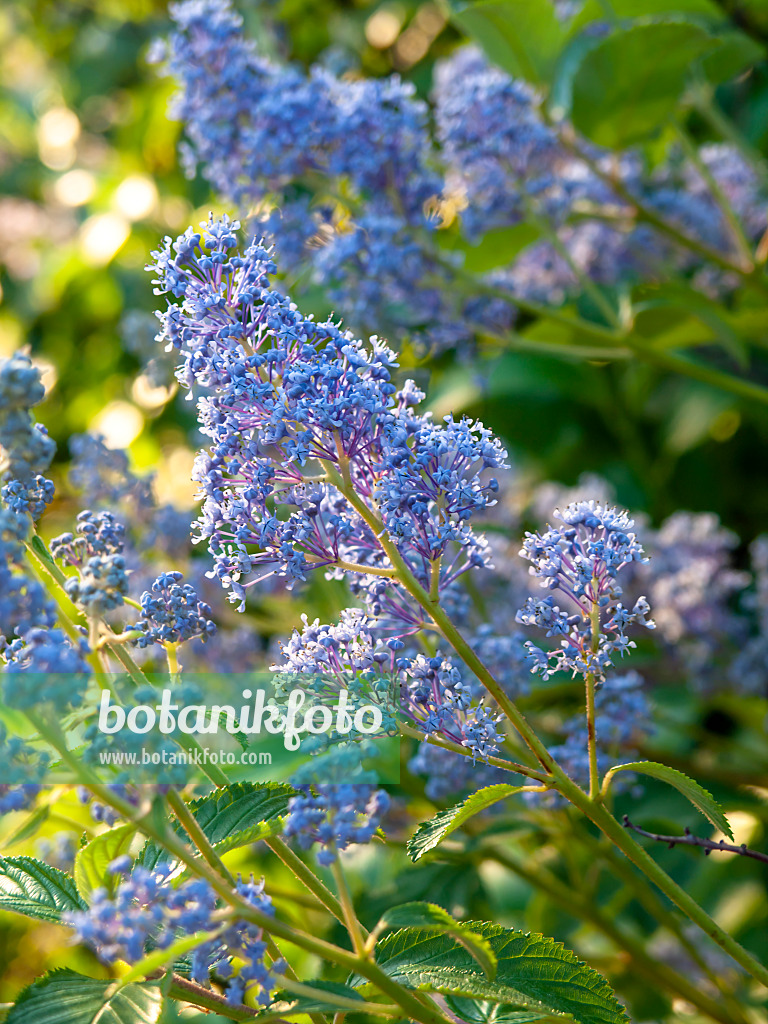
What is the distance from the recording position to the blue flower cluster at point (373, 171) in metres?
1.98

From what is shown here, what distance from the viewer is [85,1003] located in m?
0.94

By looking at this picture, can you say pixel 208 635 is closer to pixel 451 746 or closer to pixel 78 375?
pixel 451 746

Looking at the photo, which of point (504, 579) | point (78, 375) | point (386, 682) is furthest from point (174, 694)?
point (78, 375)

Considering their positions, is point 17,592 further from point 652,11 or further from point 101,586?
point 652,11

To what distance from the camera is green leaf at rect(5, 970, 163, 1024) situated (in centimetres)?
92

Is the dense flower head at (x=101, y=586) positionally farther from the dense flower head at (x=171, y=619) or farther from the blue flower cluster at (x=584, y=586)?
the blue flower cluster at (x=584, y=586)

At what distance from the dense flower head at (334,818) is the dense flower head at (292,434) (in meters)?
0.25

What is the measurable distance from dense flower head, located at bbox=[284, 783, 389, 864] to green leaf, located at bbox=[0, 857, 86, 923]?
33cm

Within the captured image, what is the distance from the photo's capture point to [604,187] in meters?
2.61

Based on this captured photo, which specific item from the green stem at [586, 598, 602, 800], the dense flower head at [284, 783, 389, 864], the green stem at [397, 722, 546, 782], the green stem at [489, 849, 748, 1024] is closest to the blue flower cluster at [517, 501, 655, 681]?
the green stem at [586, 598, 602, 800]

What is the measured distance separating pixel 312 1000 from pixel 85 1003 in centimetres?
24

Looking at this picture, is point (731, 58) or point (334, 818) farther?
point (731, 58)

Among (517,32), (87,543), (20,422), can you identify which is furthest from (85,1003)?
(517,32)

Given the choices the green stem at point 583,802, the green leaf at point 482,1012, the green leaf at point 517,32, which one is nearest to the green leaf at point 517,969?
the green leaf at point 482,1012
